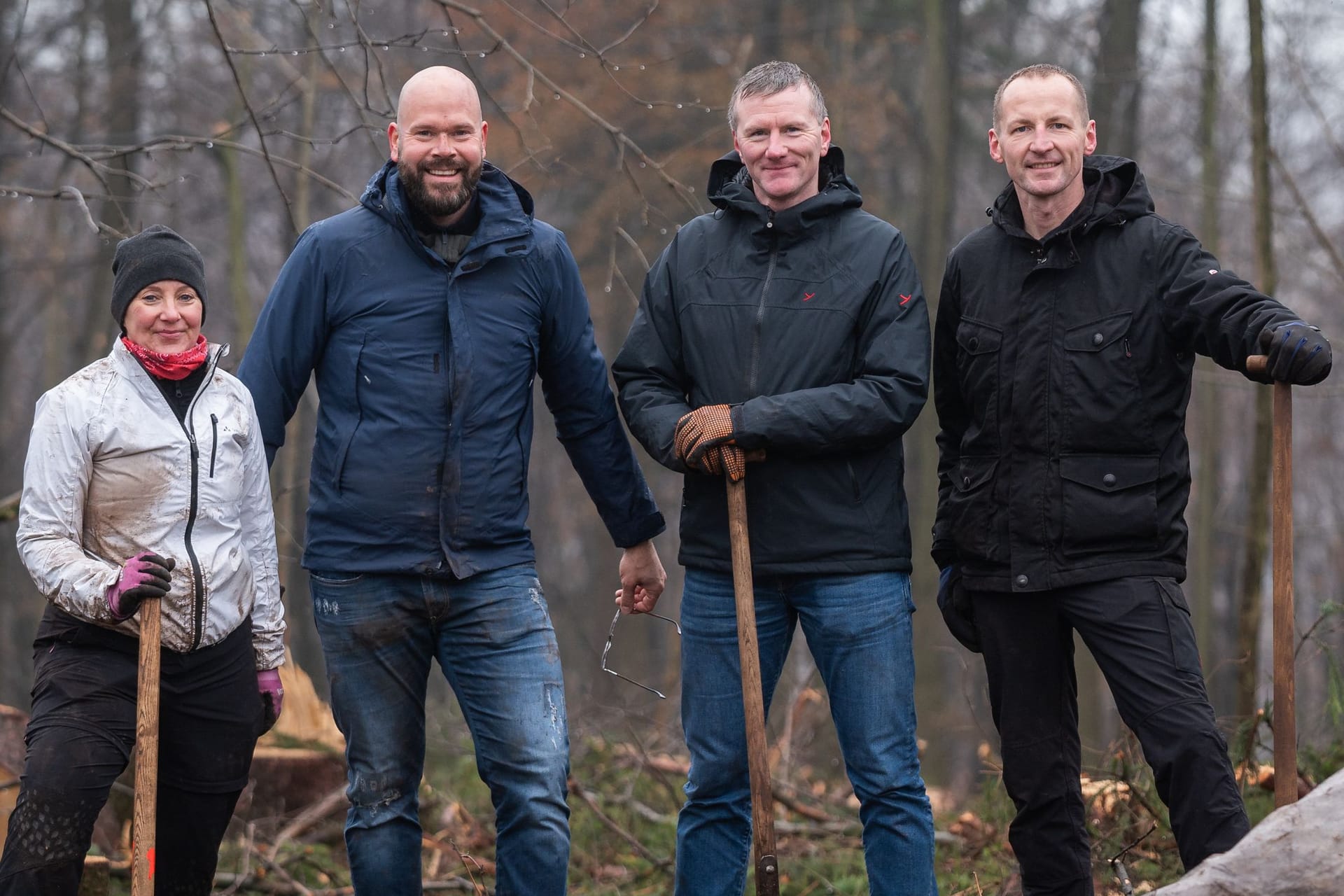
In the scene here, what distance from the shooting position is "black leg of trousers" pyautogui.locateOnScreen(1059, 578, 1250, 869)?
341cm

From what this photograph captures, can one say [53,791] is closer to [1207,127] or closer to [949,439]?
[949,439]

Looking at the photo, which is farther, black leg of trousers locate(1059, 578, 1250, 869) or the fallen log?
black leg of trousers locate(1059, 578, 1250, 869)

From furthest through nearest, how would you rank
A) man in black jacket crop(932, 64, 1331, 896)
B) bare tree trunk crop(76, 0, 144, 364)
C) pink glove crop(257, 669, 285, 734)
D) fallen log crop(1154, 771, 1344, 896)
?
1. bare tree trunk crop(76, 0, 144, 364)
2. pink glove crop(257, 669, 285, 734)
3. man in black jacket crop(932, 64, 1331, 896)
4. fallen log crop(1154, 771, 1344, 896)

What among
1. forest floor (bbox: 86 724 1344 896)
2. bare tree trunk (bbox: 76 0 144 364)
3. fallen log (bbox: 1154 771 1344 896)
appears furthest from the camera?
bare tree trunk (bbox: 76 0 144 364)

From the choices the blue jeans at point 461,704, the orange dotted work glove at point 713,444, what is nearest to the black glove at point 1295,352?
the orange dotted work glove at point 713,444

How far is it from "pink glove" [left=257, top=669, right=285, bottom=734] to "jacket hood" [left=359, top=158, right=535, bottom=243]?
1239mm

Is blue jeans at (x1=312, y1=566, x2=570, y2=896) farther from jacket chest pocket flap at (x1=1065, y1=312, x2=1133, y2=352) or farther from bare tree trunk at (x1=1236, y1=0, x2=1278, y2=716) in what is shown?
bare tree trunk at (x1=1236, y1=0, x2=1278, y2=716)

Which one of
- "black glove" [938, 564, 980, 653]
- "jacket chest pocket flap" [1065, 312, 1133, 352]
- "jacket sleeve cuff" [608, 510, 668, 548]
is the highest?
"jacket chest pocket flap" [1065, 312, 1133, 352]

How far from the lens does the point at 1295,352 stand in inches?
130

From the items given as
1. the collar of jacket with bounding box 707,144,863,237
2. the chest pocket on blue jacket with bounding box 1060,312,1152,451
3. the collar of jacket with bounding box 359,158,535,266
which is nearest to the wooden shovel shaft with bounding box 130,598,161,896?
the collar of jacket with bounding box 359,158,535,266

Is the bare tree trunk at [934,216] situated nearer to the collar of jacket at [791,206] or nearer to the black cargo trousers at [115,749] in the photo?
the collar of jacket at [791,206]

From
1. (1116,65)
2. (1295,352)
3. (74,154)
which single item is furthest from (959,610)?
(1116,65)

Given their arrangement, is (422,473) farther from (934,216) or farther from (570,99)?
(934,216)

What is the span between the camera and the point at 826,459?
3.83m
